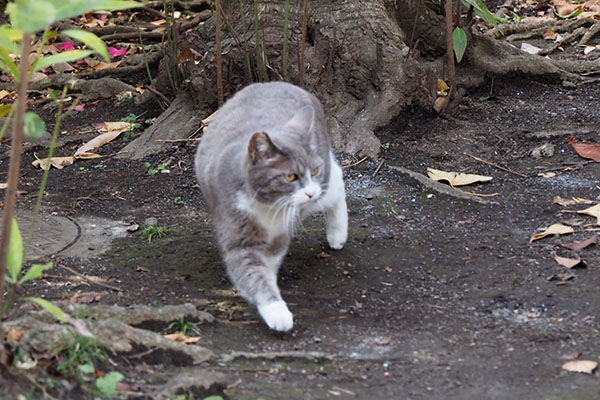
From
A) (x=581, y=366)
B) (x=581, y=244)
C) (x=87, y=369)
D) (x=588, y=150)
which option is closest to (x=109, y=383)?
(x=87, y=369)

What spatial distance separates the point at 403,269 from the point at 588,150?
1.86m

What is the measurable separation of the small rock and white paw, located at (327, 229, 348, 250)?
66.5 inches

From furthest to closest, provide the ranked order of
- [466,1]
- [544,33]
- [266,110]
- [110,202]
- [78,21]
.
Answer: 1. [78,21]
2. [544,33]
3. [466,1]
4. [110,202]
5. [266,110]

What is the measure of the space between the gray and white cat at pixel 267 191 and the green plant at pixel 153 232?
451 millimetres

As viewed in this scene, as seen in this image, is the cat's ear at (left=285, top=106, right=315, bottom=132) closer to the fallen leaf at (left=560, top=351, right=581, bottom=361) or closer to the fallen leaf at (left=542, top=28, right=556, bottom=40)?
the fallen leaf at (left=560, top=351, right=581, bottom=361)

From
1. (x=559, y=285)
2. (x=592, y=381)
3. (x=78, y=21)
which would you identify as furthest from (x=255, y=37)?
(x=78, y=21)

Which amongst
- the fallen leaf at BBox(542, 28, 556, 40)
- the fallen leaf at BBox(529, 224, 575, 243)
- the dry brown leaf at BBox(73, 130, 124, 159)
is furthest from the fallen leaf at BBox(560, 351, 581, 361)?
the fallen leaf at BBox(542, 28, 556, 40)

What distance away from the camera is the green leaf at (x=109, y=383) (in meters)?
2.51

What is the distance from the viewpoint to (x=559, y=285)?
12.2 ft

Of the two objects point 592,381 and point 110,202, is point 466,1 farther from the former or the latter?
point 592,381

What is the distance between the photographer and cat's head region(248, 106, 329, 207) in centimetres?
359

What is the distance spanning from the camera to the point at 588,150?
5.23 metres

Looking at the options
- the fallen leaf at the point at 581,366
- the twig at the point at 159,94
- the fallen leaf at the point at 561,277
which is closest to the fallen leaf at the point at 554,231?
the fallen leaf at the point at 561,277

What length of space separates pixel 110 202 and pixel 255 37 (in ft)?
5.09
